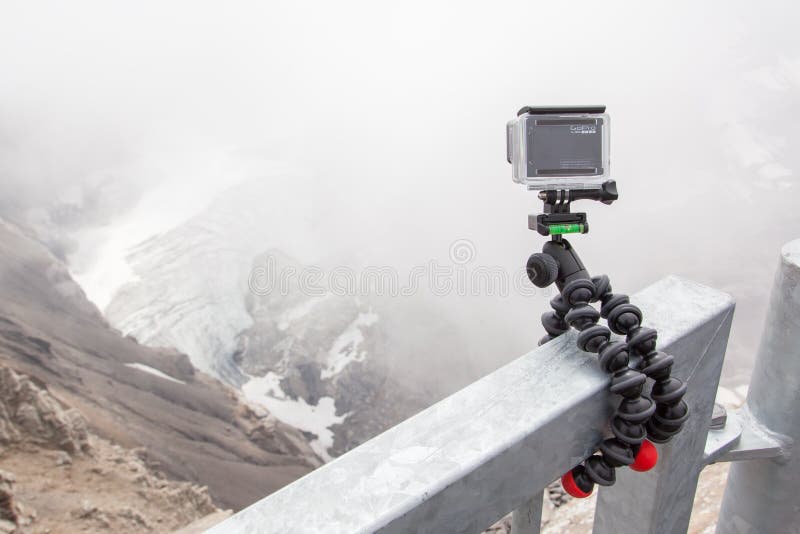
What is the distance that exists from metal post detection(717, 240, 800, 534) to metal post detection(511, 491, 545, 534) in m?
0.91

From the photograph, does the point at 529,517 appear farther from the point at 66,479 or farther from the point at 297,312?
the point at 297,312

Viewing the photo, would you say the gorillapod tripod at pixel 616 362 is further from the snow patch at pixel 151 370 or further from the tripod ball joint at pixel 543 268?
the snow patch at pixel 151 370

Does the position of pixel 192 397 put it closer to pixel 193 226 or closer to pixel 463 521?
pixel 463 521

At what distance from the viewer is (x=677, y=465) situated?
124 cm

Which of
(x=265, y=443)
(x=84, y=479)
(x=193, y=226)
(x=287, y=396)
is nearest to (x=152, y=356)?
(x=265, y=443)

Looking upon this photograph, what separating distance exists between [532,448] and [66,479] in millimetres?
10493

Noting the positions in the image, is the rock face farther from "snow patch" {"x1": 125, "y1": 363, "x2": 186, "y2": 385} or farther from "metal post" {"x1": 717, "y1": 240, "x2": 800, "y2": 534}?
"metal post" {"x1": 717, "y1": 240, "x2": 800, "y2": 534}

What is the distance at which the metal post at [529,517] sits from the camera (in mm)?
1023

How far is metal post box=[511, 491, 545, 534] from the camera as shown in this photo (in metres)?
1.02

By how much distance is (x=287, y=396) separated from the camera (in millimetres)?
29594

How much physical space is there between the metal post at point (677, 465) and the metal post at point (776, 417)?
1.22 feet

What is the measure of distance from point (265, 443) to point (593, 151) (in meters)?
17.9

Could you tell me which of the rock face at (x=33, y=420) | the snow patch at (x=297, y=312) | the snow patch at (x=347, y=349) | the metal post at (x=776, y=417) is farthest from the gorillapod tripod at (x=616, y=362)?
the snow patch at (x=297, y=312)

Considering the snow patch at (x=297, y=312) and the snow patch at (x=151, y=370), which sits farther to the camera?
the snow patch at (x=297, y=312)
